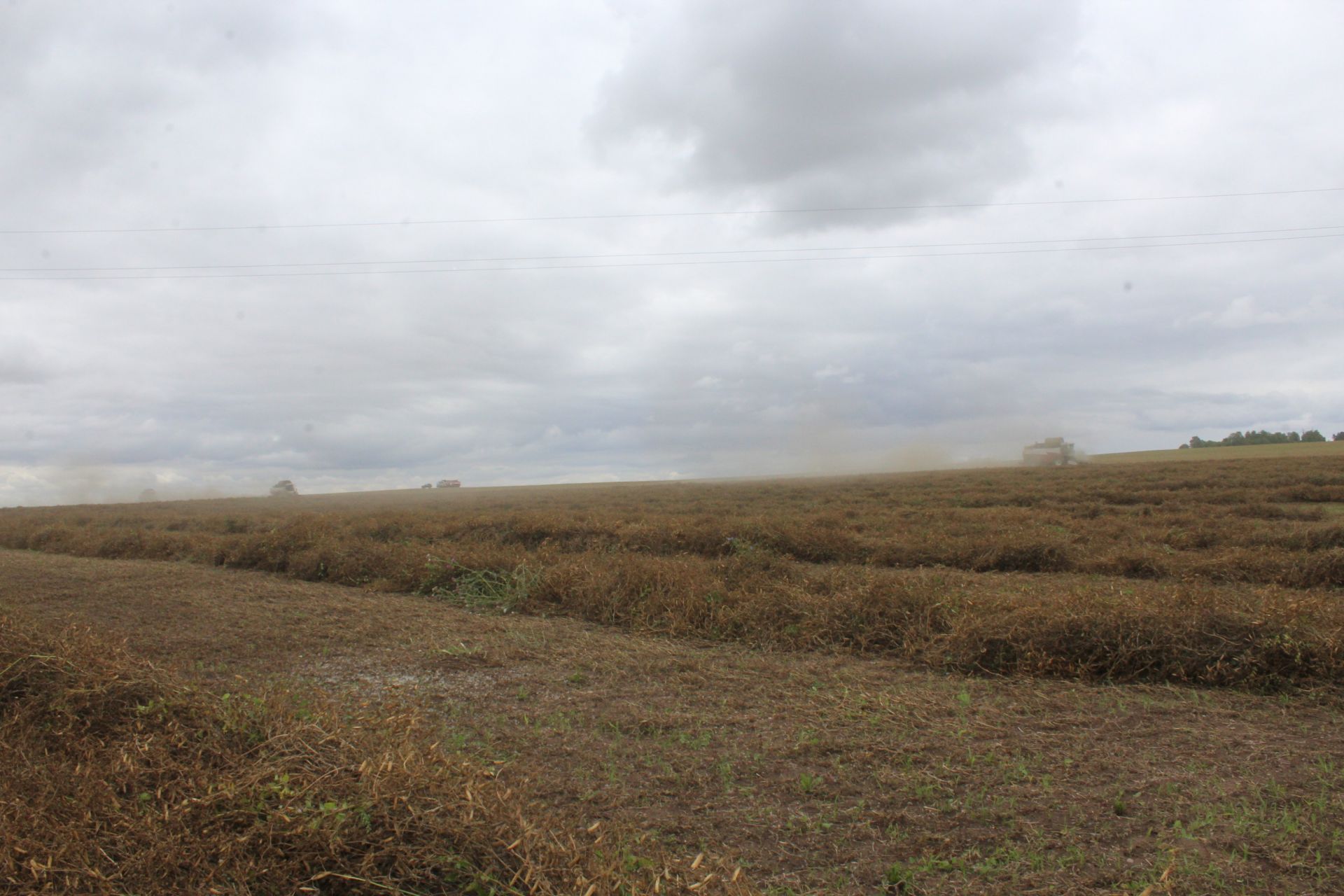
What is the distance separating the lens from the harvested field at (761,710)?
3.15 meters

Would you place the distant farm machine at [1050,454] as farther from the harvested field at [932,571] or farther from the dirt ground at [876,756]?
the dirt ground at [876,756]

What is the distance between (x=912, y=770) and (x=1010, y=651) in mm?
2778

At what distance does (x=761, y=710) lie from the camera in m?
5.56

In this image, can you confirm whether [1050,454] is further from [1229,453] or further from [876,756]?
[876,756]

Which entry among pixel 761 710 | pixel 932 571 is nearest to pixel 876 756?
pixel 761 710

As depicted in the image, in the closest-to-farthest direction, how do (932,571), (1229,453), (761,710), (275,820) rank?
(275,820)
(761,710)
(932,571)
(1229,453)

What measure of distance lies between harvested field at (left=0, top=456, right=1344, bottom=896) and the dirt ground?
2 cm

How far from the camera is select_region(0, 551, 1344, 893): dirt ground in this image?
130 inches

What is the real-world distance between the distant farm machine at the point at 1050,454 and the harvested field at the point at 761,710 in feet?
160

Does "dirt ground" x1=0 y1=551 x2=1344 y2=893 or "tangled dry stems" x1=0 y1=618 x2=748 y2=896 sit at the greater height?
"tangled dry stems" x1=0 y1=618 x2=748 y2=896

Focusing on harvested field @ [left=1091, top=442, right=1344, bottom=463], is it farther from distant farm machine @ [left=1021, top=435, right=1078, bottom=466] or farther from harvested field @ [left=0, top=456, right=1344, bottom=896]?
harvested field @ [left=0, top=456, right=1344, bottom=896]

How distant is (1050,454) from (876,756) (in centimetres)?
6207

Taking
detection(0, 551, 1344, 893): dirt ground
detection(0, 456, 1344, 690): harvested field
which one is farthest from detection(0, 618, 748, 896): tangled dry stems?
detection(0, 456, 1344, 690): harvested field

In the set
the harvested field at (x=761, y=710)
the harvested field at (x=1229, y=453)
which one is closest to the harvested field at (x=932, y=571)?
the harvested field at (x=761, y=710)
